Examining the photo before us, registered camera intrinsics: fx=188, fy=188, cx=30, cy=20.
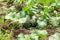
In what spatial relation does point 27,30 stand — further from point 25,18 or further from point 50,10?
point 50,10

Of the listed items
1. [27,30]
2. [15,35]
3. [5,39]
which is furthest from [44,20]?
[5,39]

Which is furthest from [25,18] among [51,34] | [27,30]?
[51,34]

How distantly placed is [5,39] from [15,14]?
1.52 ft

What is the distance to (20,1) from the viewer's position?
2590 mm

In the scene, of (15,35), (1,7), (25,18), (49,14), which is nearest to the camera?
(15,35)

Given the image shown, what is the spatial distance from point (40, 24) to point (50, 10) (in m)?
0.34

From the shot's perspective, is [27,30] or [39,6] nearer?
[27,30]

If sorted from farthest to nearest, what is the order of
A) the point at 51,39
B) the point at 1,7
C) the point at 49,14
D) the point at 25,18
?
the point at 1,7 < the point at 49,14 < the point at 25,18 < the point at 51,39

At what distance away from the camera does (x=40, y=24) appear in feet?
7.00

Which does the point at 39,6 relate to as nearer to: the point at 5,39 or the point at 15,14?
the point at 15,14

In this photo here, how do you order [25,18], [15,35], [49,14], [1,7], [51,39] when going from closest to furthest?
[51,39]
[15,35]
[25,18]
[49,14]
[1,7]

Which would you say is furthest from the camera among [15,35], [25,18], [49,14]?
[49,14]

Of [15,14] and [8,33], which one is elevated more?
[15,14]

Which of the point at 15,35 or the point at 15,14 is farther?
the point at 15,14
